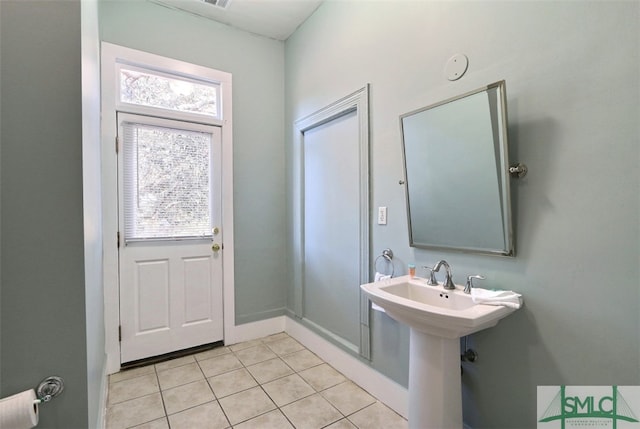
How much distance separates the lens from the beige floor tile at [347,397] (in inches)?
73.5

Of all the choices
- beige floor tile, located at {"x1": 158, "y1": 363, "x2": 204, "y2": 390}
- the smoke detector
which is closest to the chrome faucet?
beige floor tile, located at {"x1": 158, "y1": 363, "x2": 204, "y2": 390}

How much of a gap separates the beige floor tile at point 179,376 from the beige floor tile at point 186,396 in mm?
61

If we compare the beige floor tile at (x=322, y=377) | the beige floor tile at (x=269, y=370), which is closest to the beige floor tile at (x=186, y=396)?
the beige floor tile at (x=269, y=370)

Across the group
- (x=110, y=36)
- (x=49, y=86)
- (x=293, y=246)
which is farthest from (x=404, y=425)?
(x=110, y=36)

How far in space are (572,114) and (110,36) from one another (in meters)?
3.08

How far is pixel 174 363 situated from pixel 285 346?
37.8 inches

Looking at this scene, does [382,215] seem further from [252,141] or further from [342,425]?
[252,141]

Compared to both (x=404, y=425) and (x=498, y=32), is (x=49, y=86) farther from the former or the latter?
(x=404, y=425)

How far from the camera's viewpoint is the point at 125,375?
7.38 ft

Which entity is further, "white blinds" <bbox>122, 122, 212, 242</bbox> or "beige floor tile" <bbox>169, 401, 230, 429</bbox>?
"white blinds" <bbox>122, 122, 212, 242</bbox>

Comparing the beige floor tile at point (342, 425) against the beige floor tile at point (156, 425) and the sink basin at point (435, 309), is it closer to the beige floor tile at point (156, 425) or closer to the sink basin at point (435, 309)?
the sink basin at point (435, 309)

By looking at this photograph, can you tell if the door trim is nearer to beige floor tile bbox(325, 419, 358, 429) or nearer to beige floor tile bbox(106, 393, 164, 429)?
beige floor tile bbox(325, 419, 358, 429)

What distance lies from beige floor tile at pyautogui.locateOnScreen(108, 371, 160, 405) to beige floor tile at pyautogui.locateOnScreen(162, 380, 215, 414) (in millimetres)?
145

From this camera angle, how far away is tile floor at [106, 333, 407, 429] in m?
1.73
